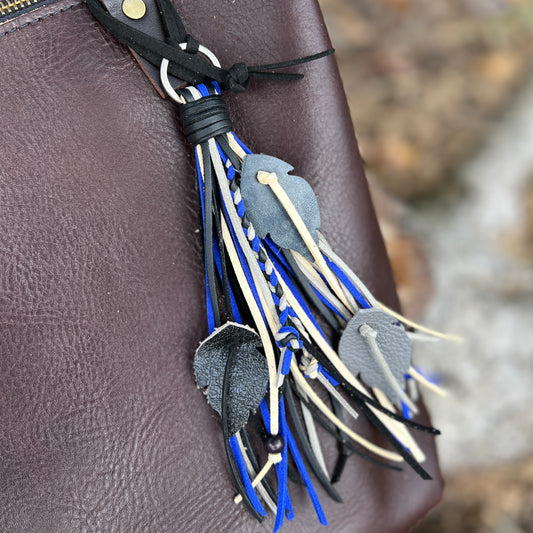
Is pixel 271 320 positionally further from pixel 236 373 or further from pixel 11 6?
pixel 11 6

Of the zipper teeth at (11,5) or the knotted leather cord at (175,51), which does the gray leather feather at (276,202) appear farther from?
the zipper teeth at (11,5)

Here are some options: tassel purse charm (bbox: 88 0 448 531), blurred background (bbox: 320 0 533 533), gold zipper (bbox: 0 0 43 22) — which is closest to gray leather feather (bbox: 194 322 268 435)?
tassel purse charm (bbox: 88 0 448 531)

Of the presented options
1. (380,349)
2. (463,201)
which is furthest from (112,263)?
(463,201)

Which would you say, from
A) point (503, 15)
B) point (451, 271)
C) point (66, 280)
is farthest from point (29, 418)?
point (503, 15)

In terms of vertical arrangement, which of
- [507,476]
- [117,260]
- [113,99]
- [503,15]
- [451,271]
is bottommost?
[507,476]

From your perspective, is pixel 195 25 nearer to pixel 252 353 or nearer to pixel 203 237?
pixel 203 237

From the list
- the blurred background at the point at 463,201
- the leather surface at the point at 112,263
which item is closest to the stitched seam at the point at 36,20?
the leather surface at the point at 112,263

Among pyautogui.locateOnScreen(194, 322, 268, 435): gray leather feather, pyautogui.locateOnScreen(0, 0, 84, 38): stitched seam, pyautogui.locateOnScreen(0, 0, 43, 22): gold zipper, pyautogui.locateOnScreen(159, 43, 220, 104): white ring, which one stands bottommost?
pyautogui.locateOnScreen(194, 322, 268, 435): gray leather feather

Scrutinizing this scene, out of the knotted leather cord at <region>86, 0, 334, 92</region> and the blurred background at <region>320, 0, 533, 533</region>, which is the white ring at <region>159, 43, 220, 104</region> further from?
the blurred background at <region>320, 0, 533, 533</region>
